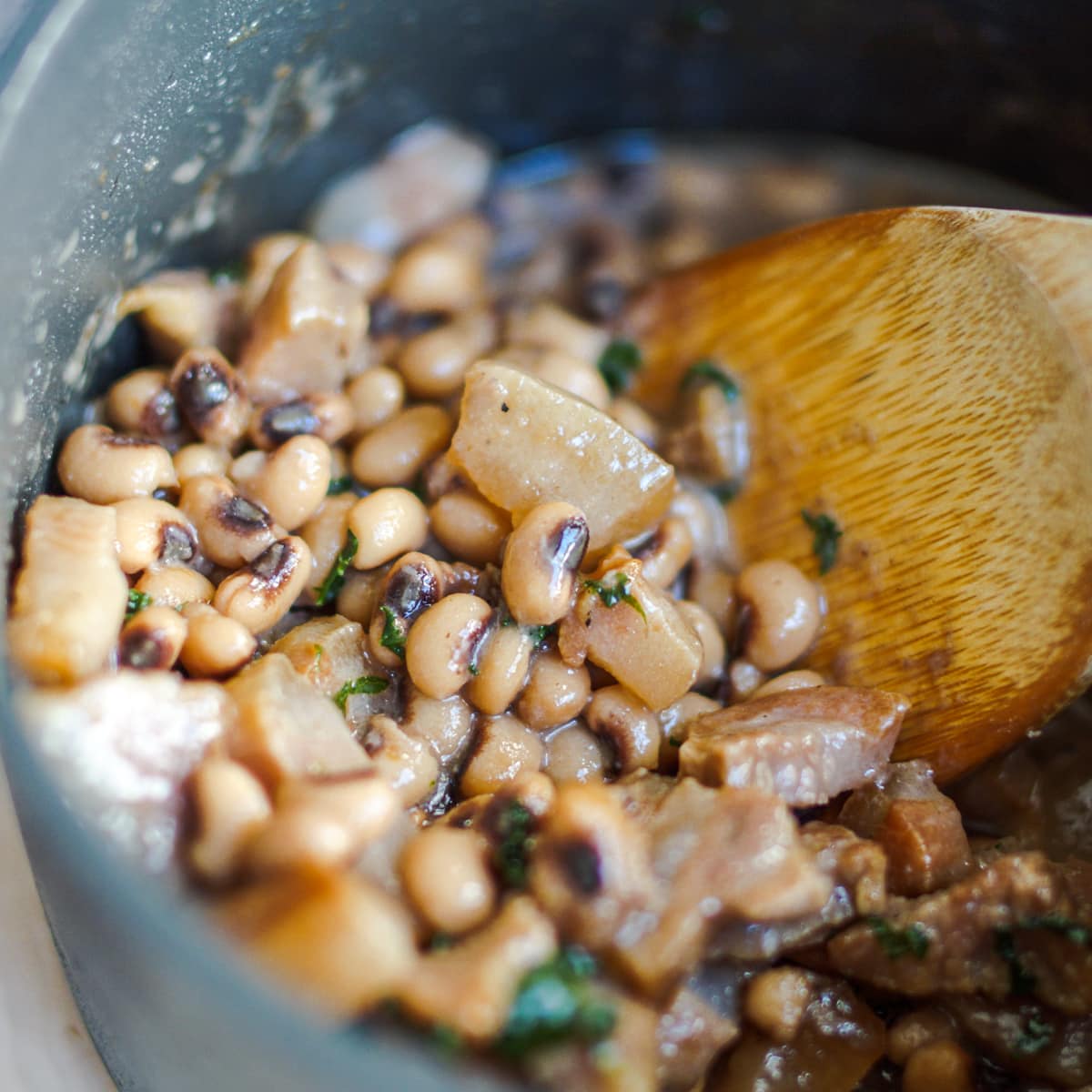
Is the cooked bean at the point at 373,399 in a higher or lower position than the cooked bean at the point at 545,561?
higher

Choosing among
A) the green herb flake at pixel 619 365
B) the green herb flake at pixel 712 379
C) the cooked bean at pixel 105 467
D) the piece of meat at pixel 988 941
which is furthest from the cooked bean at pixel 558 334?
the piece of meat at pixel 988 941

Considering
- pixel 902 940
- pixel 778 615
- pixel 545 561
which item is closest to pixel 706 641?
pixel 778 615

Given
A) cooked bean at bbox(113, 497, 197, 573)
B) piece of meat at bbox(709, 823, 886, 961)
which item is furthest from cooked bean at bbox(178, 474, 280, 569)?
piece of meat at bbox(709, 823, 886, 961)

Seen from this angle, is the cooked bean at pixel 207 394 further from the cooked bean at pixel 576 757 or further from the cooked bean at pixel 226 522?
the cooked bean at pixel 576 757

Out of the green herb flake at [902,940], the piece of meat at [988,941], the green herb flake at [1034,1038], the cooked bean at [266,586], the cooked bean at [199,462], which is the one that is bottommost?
the green herb flake at [1034,1038]

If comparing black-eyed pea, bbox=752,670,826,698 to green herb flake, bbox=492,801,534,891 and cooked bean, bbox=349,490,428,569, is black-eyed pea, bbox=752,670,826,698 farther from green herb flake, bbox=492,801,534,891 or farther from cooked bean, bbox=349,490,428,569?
cooked bean, bbox=349,490,428,569

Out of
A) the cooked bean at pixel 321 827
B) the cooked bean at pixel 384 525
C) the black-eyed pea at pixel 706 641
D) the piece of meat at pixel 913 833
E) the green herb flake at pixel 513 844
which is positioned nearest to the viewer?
the cooked bean at pixel 321 827

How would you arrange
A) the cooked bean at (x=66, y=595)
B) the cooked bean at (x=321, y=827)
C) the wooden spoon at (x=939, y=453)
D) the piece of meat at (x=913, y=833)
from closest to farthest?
the cooked bean at (x=321, y=827), the cooked bean at (x=66, y=595), the piece of meat at (x=913, y=833), the wooden spoon at (x=939, y=453)
